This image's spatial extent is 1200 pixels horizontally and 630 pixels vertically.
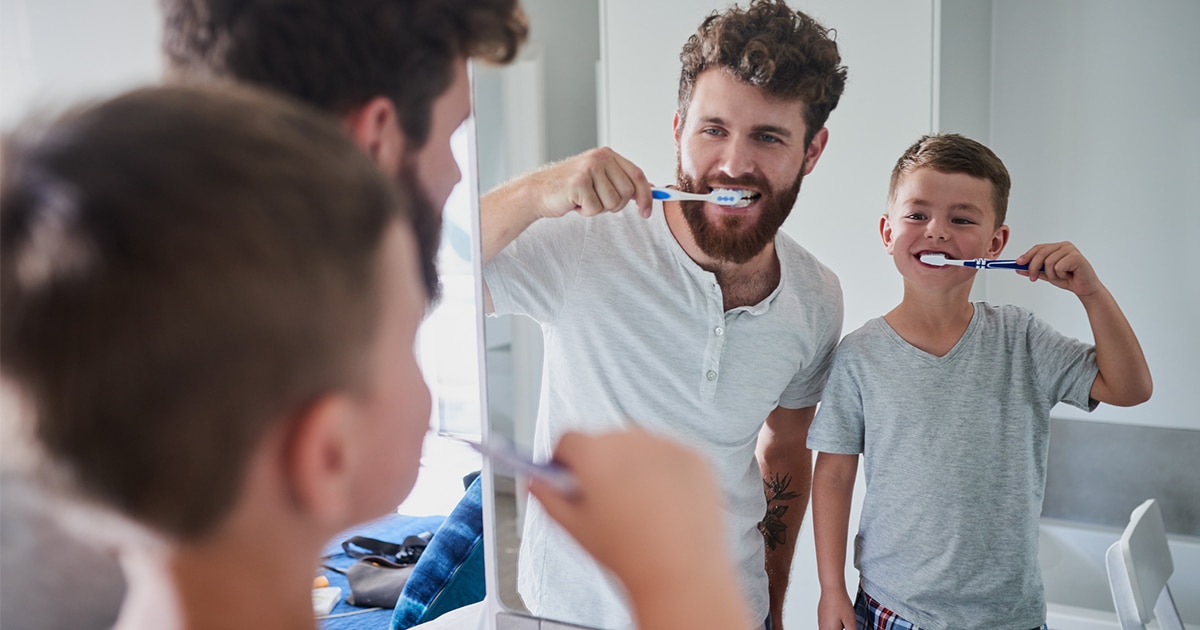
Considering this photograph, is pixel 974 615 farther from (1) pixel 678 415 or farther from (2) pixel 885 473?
(1) pixel 678 415

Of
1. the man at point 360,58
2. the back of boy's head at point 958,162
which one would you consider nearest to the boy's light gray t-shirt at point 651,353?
the back of boy's head at point 958,162

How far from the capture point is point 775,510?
80cm

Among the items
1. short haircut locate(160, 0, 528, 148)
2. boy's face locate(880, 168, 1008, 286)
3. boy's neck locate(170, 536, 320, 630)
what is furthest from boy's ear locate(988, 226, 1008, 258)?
boy's neck locate(170, 536, 320, 630)

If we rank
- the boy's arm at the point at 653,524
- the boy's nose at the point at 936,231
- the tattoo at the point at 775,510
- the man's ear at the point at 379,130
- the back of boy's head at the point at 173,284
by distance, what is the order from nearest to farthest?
1. the back of boy's head at the point at 173,284
2. the boy's arm at the point at 653,524
3. the man's ear at the point at 379,130
4. the boy's nose at the point at 936,231
5. the tattoo at the point at 775,510

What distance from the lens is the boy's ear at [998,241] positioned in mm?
673

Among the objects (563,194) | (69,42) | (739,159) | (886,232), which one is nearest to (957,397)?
(886,232)

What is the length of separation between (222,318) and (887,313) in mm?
537

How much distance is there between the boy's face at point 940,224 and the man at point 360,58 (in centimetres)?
37

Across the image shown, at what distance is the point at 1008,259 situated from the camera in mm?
675

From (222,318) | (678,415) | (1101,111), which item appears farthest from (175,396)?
(1101,111)

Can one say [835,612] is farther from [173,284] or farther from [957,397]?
[173,284]

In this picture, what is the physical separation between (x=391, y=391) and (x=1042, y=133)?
528mm

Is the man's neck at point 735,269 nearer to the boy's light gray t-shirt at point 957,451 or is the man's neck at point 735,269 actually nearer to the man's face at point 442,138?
the boy's light gray t-shirt at point 957,451

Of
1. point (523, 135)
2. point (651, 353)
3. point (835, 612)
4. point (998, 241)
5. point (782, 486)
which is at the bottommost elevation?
point (835, 612)
